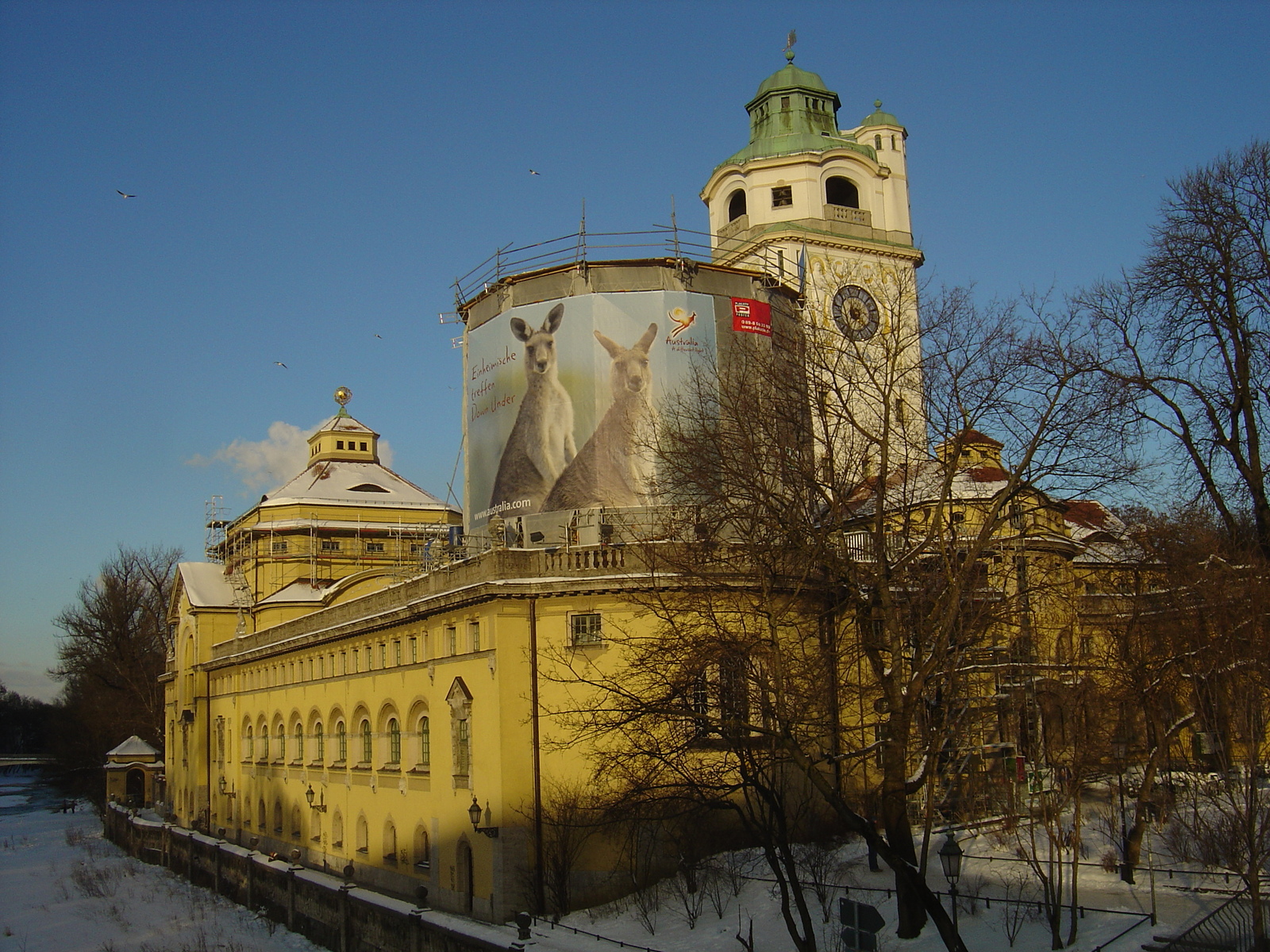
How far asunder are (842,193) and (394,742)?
1240 inches

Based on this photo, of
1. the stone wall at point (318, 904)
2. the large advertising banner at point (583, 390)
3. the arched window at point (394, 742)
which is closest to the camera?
the stone wall at point (318, 904)

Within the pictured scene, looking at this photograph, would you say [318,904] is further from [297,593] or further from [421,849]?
[297,593]

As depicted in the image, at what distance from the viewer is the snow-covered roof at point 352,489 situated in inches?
2525

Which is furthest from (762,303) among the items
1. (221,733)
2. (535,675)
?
(221,733)

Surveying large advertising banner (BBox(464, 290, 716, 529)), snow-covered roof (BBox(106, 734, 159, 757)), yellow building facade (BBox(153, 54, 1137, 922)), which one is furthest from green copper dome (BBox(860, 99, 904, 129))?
snow-covered roof (BBox(106, 734, 159, 757))

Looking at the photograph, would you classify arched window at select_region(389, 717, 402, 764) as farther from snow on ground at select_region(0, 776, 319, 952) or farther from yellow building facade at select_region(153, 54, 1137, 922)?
snow on ground at select_region(0, 776, 319, 952)

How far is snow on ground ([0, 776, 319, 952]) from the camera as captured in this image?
40062 millimetres

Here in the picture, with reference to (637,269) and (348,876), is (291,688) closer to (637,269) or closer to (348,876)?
(348,876)

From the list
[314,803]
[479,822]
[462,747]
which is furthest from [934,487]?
[314,803]

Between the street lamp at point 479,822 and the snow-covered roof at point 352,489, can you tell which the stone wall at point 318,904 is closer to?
the street lamp at point 479,822

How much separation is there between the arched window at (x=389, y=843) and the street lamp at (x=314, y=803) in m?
7.08

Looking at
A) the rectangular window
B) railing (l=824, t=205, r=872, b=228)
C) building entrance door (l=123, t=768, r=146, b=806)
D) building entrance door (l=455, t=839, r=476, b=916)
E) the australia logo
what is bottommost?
building entrance door (l=123, t=768, r=146, b=806)

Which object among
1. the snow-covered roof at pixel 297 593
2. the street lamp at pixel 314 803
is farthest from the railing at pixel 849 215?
the street lamp at pixel 314 803

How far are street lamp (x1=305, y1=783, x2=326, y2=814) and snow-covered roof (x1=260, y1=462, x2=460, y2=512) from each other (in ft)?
62.6
